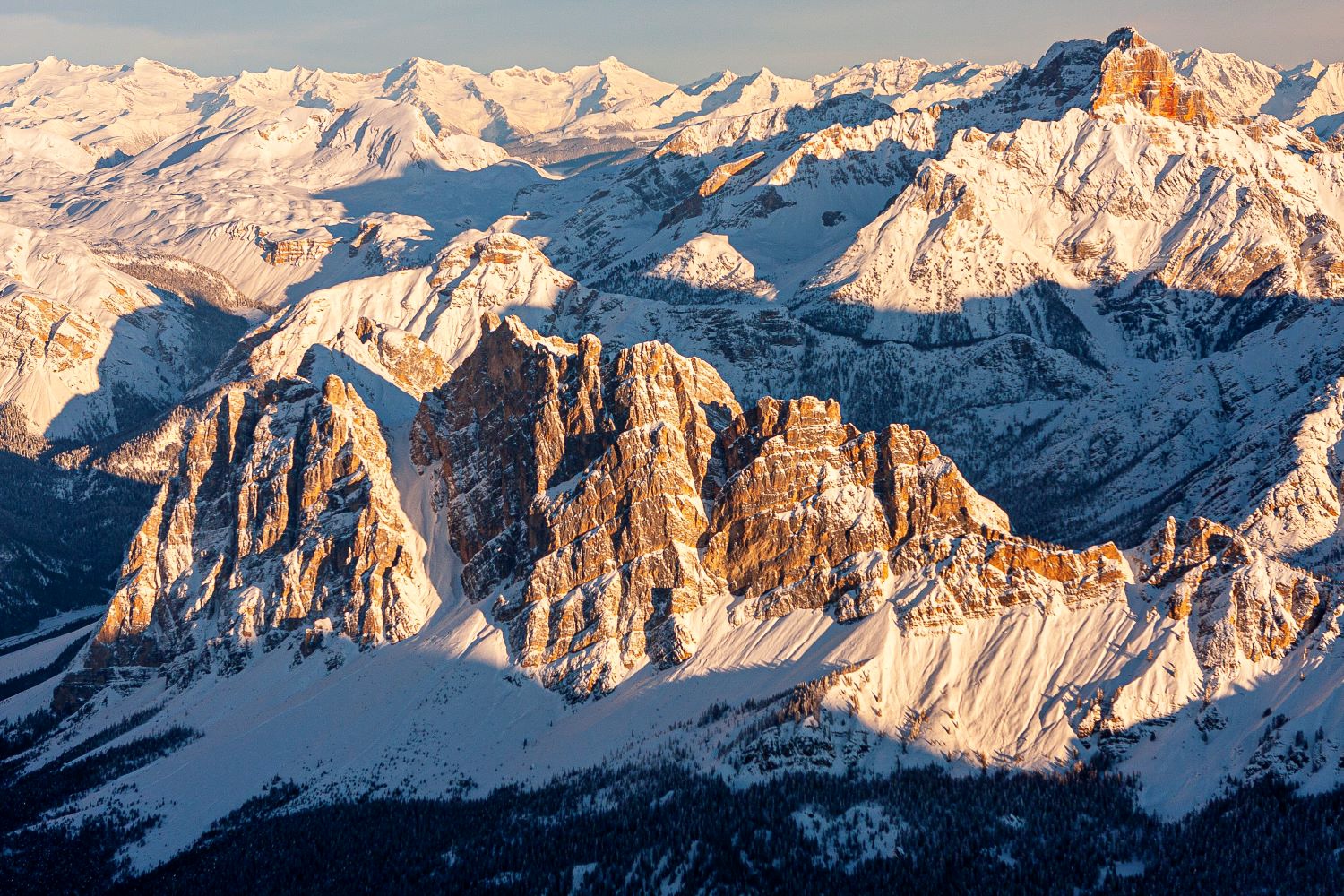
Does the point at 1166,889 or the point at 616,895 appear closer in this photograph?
the point at 1166,889

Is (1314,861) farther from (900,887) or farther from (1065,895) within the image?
(900,887)

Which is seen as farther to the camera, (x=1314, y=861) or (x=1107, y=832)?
(x=1107, y=832)

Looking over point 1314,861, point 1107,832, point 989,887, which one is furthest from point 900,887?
point 1314,861

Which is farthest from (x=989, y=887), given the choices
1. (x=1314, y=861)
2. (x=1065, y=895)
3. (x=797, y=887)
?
(x=1314, y=861)

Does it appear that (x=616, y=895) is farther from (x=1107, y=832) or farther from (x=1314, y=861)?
(x=1314, y=861)

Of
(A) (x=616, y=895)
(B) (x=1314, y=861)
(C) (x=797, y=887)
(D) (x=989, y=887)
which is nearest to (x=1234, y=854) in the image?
(B) (x=1314, y=861)

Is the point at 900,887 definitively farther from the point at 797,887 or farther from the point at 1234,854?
the point at 1234,854

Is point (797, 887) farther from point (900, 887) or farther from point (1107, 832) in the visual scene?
point (1107, 832)

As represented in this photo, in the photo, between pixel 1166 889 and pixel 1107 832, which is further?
pixel 1107 832
